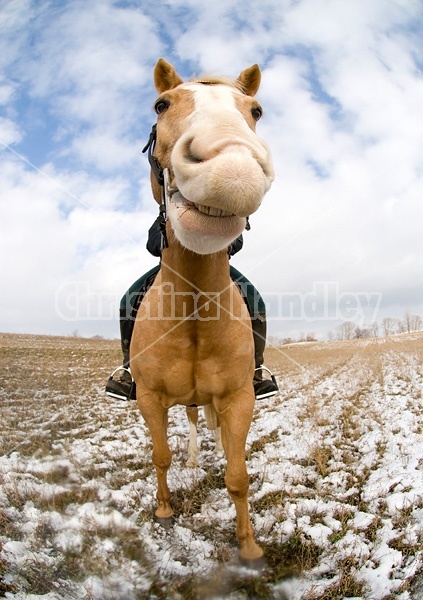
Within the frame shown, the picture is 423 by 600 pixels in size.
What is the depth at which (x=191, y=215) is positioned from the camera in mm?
2098

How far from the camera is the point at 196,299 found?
3.19m

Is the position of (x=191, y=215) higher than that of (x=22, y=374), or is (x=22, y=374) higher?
(x=191, y=215)

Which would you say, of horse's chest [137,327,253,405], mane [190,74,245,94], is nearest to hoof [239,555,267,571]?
horse's chest [137,327,253,405]

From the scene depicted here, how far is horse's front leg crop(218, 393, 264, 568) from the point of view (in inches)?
124

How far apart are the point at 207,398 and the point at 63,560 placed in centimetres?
175

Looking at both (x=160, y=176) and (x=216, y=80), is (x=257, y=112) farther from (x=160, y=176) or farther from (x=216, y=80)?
(x=160, y=176)

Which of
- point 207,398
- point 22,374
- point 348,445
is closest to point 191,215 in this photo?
point 207,398

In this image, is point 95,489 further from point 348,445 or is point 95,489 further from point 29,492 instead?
point 348,445

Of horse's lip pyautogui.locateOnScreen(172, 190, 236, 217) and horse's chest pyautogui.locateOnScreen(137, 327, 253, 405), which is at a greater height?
horse's lip pyautogui.locateOnScreen(172, 190, 236, 217)

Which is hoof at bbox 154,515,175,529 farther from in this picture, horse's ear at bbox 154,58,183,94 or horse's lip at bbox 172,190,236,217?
horse's ear at bbox 154,58,183,94

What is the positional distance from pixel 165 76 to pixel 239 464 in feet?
11.7

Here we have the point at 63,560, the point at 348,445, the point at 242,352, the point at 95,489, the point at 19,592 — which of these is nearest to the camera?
the point at 19,592

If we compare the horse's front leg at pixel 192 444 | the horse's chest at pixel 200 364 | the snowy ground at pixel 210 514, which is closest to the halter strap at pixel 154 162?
the horse's chest at pixel 200 364

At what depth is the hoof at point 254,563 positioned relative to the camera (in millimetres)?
2889
